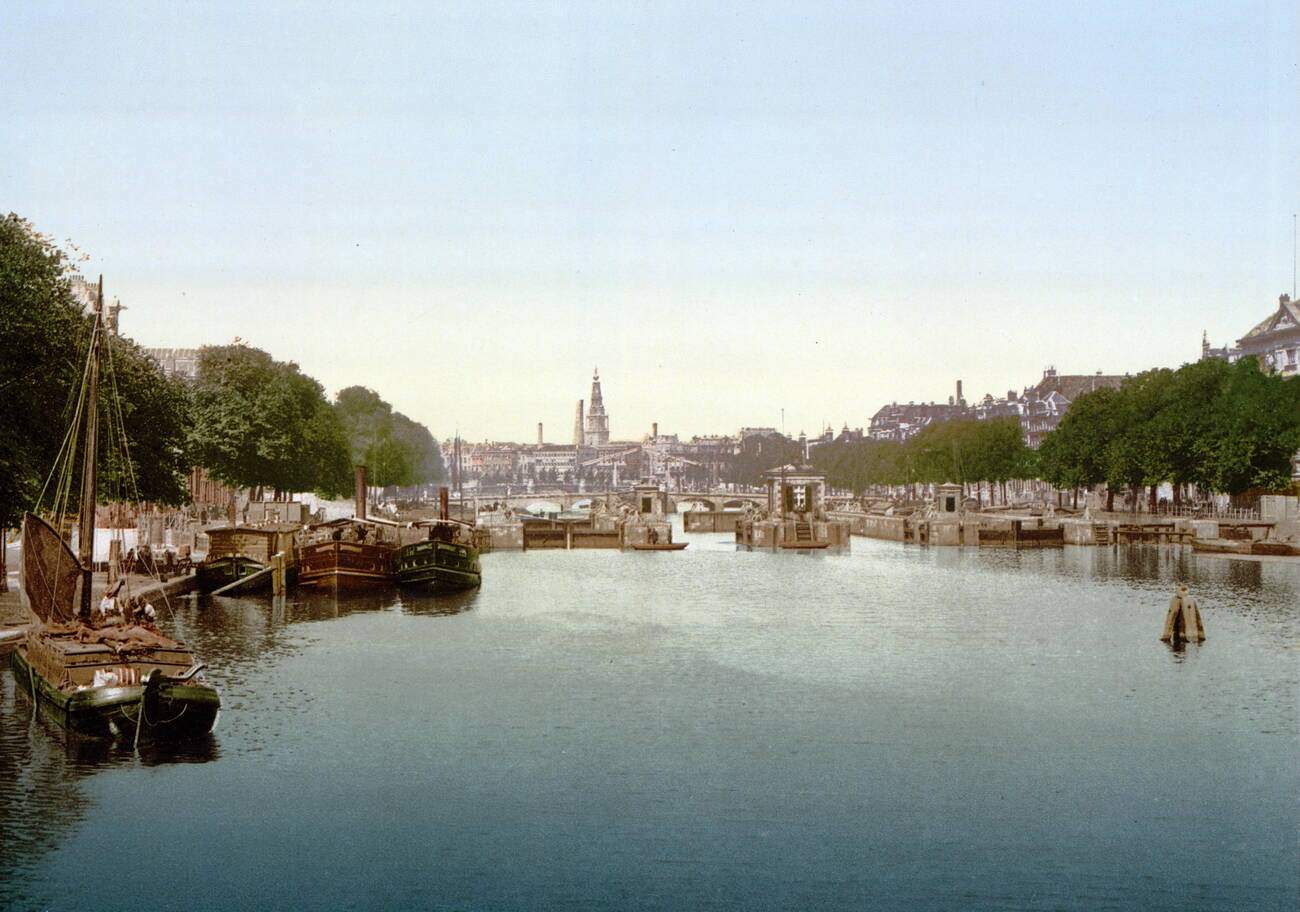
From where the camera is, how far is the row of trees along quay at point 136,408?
174 ft

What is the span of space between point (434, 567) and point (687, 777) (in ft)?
168

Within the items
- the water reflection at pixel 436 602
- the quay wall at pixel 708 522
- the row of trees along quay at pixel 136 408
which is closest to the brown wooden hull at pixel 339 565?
the water reflection at pixel 436 602

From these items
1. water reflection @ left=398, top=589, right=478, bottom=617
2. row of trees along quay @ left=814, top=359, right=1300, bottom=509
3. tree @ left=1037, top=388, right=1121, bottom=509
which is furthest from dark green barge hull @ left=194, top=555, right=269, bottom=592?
tree @ left=1037, top=388, right=1121, bottom=509

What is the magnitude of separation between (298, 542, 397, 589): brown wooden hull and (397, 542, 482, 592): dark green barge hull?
181 centimetres

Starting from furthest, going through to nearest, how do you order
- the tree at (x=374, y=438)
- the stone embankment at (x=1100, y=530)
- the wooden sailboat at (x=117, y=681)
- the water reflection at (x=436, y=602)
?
the tree at (x=374, y=438) → the stone embankment at (x=1100, y=530) → the water reflection at (x=436, y=602) → the wooden sailboat at (x=117, y=681)

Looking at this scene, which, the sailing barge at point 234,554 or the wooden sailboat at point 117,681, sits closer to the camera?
the wooden sailboat at point 117,681

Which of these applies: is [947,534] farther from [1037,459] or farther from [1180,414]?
[1037,459]

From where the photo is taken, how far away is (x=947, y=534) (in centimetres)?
13900

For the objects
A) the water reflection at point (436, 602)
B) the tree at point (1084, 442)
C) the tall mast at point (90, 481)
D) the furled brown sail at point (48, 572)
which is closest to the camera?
the furled brown sail at point (48, 572)

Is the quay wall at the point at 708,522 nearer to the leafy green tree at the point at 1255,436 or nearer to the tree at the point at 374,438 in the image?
the tree at the point at 374,438

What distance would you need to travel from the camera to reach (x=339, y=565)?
267 ft

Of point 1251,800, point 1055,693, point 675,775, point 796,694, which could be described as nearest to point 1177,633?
point 1055,693

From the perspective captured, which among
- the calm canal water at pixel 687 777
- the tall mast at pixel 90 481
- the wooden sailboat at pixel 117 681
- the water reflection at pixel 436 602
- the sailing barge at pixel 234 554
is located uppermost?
the tall mast at pixel 90 481

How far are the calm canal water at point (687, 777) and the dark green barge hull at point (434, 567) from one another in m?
20.0
